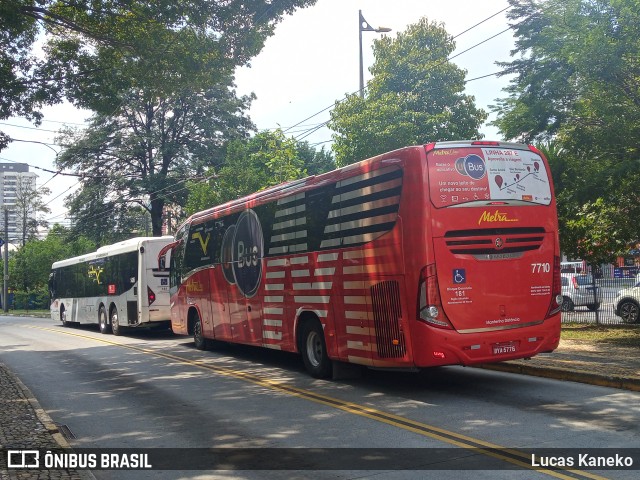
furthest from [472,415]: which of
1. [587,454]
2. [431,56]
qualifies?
[431,56]

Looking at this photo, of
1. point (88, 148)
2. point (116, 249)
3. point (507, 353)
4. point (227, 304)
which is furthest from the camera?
point (88, 148)

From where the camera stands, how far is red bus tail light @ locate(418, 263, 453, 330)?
358 inches

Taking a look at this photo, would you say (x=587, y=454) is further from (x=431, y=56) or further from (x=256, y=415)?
(x=431, y=56)

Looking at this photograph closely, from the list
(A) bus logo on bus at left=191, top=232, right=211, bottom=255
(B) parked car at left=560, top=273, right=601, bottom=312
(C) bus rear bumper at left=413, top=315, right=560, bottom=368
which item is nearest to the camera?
(C) bus rear bumper at left=413, top=315, right=560, bottom=368

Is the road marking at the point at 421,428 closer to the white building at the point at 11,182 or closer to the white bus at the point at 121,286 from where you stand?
the white bus at the point at 121,286

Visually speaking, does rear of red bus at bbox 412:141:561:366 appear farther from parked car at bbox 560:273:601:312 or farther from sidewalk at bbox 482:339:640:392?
parked car at bbox 560:273:601:312

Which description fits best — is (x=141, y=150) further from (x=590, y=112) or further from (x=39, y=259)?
(x=590, y=112)

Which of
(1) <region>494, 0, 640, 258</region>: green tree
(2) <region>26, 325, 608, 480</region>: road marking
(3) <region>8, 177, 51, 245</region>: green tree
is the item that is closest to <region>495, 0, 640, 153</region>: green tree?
(1) <region>494, 0, 640, 258</region>: green tree

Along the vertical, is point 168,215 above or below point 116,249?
above

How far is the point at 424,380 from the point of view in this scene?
11281mm

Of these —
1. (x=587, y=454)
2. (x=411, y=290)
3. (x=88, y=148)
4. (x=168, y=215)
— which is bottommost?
(x=587, y=454)

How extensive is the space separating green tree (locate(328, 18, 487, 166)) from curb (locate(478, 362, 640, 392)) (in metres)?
19.1

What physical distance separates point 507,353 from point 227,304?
24.7ft

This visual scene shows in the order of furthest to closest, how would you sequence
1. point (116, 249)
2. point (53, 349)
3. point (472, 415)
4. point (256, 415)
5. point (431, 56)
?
1. point (431, 56)
2. point (116, 249)
3. point (53, 349)
4. point (256, 415)
5. point (472, 415)
